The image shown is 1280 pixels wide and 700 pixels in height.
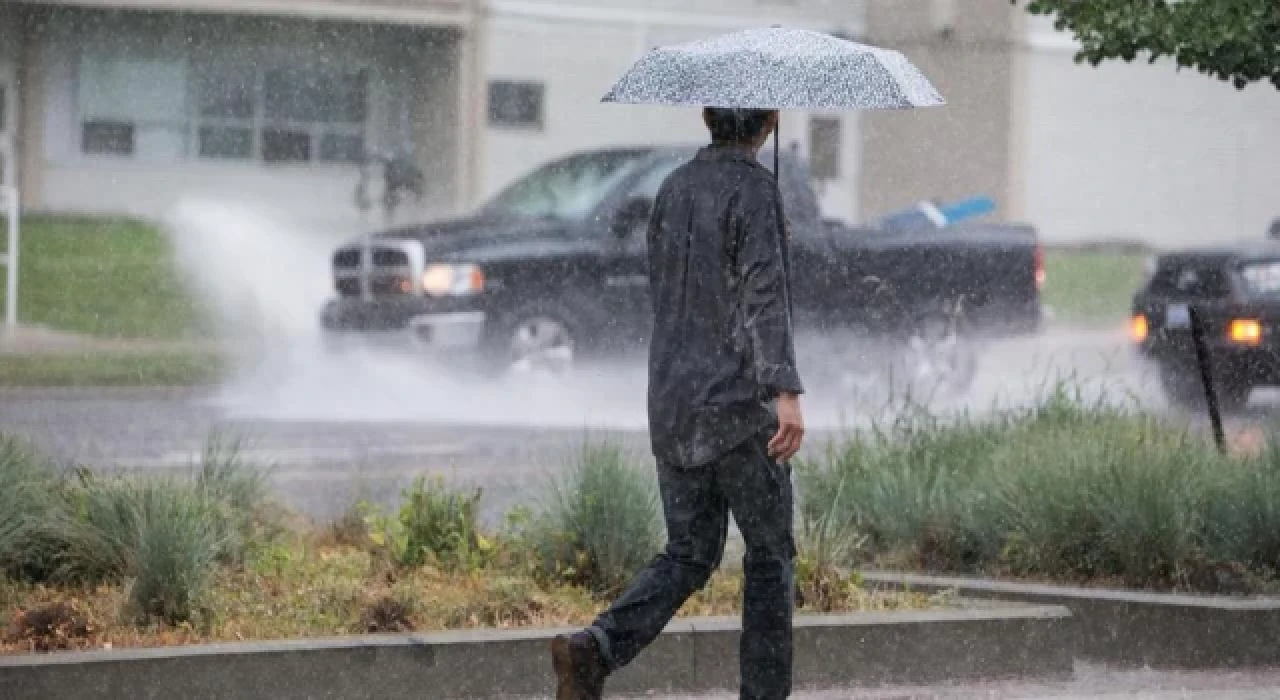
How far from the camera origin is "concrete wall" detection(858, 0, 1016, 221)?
2384cm

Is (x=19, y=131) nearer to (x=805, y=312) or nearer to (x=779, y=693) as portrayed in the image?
(x=805, y=312)

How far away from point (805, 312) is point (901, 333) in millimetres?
883

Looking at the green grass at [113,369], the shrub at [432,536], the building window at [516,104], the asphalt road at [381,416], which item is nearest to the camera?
the shrub at [432,536]

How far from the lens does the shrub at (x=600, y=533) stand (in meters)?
8.52

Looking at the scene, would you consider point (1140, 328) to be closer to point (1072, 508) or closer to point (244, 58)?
point (1072, 508)

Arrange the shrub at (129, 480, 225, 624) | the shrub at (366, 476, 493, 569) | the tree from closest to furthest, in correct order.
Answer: the shrub at (129, 480, 225, 624) < the shrub at (366, 476, 493, 569) < the tree

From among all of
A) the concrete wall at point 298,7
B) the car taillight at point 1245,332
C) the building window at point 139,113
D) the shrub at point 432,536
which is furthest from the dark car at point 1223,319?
the building window at point 139,113

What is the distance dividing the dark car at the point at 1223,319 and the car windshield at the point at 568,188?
12.7 feet

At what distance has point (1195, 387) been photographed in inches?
683

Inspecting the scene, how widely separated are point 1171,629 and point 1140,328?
9812 millimetres

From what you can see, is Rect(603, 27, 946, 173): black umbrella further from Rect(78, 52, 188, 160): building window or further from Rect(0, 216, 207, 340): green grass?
Rect(78, 52, 188, 160): building window

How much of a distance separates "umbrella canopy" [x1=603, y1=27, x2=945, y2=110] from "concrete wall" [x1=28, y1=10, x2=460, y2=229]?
1781 centimetres

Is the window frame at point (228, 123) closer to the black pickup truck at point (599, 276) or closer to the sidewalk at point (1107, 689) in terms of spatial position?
the black pickup truck at point (599, 276)

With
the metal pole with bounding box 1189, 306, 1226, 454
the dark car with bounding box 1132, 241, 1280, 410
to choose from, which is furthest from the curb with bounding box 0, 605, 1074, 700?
the dark car with bounding box 1132, 241, 1280, 410
